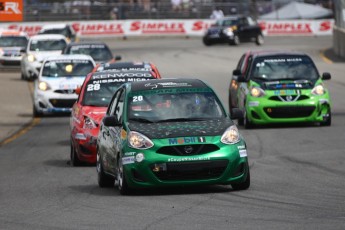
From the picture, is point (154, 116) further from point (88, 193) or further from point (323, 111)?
point (323, 111)

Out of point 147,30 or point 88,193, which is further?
point 147,30

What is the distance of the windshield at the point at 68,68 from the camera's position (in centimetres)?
2839

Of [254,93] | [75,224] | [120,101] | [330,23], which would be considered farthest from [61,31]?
[75,224]

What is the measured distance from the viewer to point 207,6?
67625mm

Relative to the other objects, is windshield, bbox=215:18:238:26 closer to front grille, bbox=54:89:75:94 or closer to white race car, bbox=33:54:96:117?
white race car, bbox=33:54:96:117

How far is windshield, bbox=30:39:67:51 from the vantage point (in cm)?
4197

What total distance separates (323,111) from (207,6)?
1840 inches

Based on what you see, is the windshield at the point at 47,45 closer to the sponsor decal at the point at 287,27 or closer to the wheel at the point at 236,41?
the wheel at the point at 236,41

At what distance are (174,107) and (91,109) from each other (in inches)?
173

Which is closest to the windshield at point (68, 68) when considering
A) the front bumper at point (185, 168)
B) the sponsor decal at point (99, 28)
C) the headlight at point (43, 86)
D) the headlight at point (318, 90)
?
the headlight at point (43, 86)

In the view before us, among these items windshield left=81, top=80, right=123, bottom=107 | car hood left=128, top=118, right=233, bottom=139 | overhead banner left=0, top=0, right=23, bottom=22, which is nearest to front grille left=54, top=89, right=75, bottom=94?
overhead banner left=0, top=0, right=23, bottom=22

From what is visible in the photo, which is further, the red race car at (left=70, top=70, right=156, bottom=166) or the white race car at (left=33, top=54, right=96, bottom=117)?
the white race car at (left=33, top=54, right=96, bottom=117)

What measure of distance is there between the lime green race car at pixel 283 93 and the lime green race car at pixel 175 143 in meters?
8.25

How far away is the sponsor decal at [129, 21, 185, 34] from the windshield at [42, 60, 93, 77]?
38.7 m
